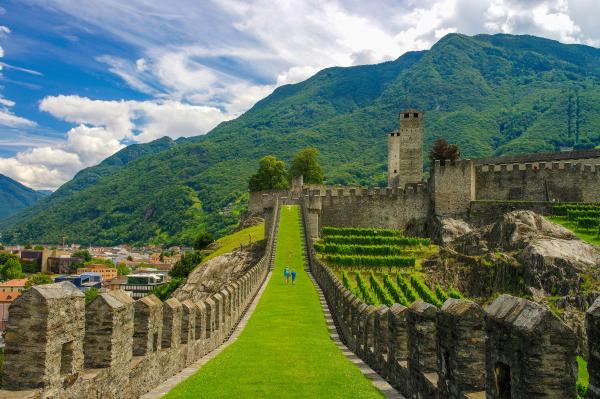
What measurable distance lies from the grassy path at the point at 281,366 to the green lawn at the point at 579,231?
31730mm

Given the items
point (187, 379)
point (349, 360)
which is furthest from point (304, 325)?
point (187, 379)

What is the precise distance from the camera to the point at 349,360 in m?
13.5

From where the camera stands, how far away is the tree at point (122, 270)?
166500 mm

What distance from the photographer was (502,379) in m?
5.88

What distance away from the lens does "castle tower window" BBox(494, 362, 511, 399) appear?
5793 millimetres

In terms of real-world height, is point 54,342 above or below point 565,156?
below

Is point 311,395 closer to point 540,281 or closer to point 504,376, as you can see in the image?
point 504,376

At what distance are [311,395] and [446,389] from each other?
113 inches

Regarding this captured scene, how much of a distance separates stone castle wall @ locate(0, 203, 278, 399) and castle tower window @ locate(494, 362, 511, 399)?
17.1 feet

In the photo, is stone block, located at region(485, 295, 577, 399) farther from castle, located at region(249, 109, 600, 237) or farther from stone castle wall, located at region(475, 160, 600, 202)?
stone castle wall, located at region(475, 160, 600, 202)

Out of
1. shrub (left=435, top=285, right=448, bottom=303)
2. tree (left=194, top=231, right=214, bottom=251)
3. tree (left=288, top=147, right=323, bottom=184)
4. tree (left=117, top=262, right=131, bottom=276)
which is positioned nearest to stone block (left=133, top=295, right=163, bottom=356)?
shrub (left=435, top=285, right=448, bottom=303)

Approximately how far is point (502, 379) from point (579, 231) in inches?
1868

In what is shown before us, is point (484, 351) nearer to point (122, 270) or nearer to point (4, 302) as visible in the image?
point (4, 302)

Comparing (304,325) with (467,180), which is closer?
(304,325)
